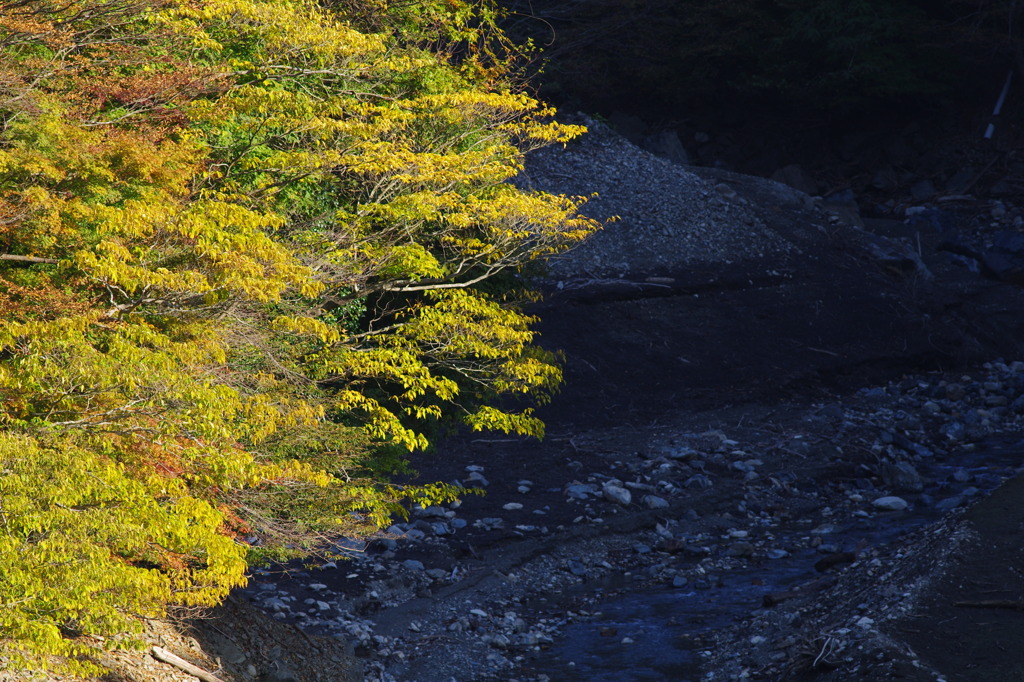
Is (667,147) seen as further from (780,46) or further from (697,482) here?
(697,482)

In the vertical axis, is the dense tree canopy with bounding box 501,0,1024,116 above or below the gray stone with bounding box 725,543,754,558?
above

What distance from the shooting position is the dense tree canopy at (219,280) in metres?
7.19

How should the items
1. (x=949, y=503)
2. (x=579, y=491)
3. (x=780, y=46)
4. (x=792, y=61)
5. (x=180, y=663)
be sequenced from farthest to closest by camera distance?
(x=792, y=61), (x=780, y=46), (x=579, y=491), (x=949, y=503), (x=180, y=663)

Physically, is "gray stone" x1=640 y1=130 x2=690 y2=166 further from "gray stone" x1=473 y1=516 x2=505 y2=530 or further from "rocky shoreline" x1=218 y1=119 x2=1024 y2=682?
"gray stone" x1=473 y1=516 x2=505 y2=530

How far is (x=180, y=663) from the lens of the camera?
974 cm

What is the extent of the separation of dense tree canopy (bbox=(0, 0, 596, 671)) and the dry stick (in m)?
0.93

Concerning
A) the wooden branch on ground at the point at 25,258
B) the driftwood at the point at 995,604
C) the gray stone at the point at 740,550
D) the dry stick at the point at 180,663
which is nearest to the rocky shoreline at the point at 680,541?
the gray stone at the point at 740,550

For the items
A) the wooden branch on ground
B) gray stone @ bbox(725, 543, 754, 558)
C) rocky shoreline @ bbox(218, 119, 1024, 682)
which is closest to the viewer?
the wooden branch on ground

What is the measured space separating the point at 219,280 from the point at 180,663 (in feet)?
13.5

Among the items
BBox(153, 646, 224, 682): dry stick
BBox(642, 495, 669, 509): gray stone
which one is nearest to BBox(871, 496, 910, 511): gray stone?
BBox(642, 495, 669, 509): gray stone

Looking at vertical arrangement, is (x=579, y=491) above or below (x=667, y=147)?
below

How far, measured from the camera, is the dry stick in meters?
9.62

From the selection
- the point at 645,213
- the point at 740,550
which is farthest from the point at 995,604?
the point at 645,213

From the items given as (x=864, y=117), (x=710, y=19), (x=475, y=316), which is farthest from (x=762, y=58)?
(x=475, y=316)
